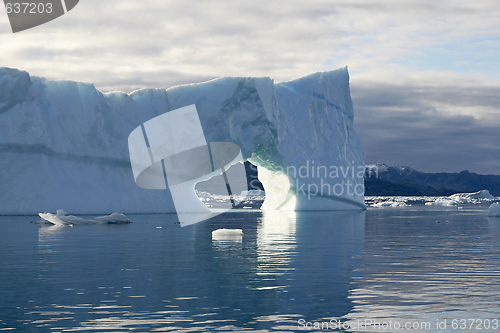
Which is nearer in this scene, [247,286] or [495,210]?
[247,286]

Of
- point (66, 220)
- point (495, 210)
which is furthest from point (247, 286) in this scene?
point (495, 210)

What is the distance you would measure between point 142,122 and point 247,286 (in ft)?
80.1

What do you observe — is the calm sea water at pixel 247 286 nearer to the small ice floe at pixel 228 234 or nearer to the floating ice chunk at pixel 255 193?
the small ice floe at pixel 228 234

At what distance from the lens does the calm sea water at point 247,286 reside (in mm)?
6000

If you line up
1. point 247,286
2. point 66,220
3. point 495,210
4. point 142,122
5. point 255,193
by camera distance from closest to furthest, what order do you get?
point 247,286 < point 66,220 < point 142,122 < point 495,210 < point 255,193

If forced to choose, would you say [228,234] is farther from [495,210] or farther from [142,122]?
[495,210]

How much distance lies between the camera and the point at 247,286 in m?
8.12

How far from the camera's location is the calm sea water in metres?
6.00

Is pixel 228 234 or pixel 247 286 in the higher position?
pixel 247 286

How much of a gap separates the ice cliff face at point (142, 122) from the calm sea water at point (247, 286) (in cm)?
1404

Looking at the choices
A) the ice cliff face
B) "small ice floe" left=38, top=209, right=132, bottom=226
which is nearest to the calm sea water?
"small ice floe" left=38, top=209, right=132, bottom=226

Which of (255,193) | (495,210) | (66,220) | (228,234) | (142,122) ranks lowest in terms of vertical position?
(255,193)

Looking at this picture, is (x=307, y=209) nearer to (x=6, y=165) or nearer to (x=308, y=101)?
(x=308, y=101)

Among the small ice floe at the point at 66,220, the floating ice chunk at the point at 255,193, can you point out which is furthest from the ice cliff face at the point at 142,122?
the floating ice chunk at the point at 255,193
